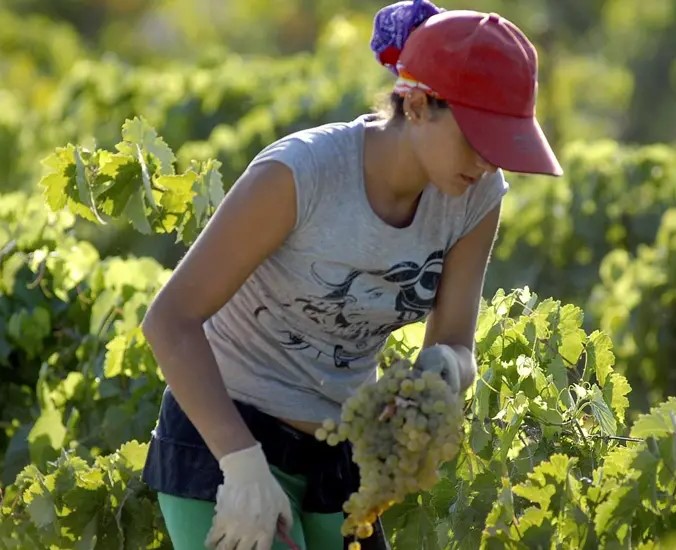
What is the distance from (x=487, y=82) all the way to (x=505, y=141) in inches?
4.0

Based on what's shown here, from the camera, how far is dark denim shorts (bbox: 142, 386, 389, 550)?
8.88 ft

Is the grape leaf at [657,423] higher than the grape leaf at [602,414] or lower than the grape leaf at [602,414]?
higher

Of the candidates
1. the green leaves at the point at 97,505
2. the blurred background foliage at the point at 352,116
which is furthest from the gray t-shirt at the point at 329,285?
the blurred background foliage at the point at 352,116

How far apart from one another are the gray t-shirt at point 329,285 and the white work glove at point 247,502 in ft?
0.74

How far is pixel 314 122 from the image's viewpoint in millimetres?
8984

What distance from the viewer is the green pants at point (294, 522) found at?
107 inches

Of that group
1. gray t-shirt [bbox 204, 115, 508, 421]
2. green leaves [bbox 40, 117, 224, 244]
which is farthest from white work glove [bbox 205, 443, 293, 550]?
green leaves [bbox 40, 117, 224, 244]

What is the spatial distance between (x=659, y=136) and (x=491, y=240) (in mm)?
19206

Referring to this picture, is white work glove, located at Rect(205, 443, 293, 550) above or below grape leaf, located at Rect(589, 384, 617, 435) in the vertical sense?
above

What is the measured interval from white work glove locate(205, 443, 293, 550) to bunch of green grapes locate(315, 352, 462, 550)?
16 centimetres

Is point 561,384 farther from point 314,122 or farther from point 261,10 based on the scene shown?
point 261,10

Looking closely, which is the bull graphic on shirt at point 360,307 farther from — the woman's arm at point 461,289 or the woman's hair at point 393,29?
the woman's hair at point 393,29

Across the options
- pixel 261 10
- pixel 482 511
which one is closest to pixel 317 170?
pixel 482 511

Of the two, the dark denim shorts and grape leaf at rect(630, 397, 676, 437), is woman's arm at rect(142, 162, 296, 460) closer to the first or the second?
→ the dark denim shorts
